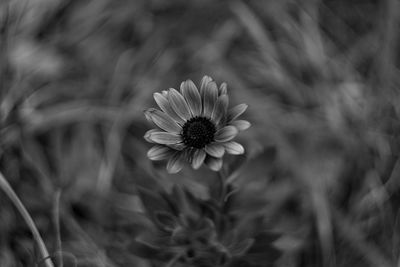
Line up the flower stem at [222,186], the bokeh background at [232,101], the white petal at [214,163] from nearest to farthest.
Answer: the white petal at [214,163] < the flower stem at [222,186] < the bokeh background at [232,101]

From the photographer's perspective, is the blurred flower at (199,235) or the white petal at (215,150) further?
the blurred flower at (199,235)

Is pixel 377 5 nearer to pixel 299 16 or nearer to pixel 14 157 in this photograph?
pixel 299 16

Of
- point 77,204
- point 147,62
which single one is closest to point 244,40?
point 147,62

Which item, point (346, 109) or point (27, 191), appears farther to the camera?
point (346, 109)

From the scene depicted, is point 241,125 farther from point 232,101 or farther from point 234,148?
point 232,101

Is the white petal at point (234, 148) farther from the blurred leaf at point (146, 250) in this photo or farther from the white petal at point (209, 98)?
the blurred leaf at point (146, 250)

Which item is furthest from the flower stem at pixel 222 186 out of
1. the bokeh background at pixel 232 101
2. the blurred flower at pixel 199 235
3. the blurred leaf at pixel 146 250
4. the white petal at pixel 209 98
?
the blurred leaf at pixel 146 250

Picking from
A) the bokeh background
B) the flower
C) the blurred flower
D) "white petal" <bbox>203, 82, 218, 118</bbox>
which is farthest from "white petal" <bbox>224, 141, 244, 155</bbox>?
the bokeh background
